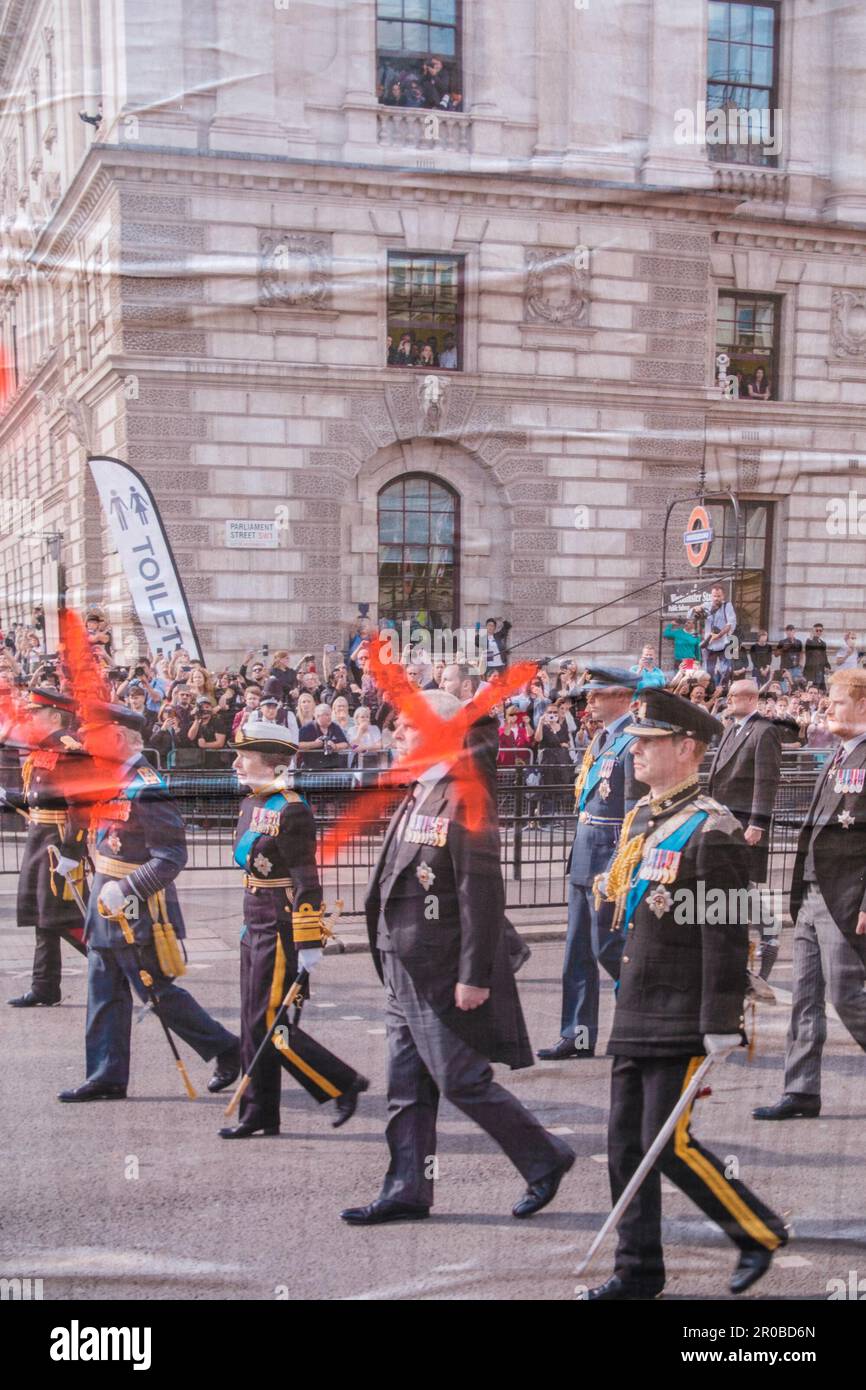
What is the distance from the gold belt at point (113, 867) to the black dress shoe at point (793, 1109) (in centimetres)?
206

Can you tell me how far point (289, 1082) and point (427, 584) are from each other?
166 centimetres

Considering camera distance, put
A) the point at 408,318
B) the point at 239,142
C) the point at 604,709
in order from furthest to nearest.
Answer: the point at 604,709, the point at 408,318, the point at 239,142

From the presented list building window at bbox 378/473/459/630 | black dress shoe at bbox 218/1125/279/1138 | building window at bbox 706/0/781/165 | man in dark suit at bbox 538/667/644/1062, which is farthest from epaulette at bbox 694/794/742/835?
building window at bbox 706/0/781/165

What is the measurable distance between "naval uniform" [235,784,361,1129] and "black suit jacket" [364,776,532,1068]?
1.38 ft

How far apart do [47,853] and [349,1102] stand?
1304 mm

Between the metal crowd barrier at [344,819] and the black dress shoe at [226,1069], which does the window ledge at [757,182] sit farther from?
the black dress shoe at [226,1069]

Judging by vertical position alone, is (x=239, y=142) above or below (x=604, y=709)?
above

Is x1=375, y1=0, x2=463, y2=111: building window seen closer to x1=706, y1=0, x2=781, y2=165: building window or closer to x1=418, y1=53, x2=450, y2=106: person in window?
x1=418, y1=53, x2=450, y2=106: person in window

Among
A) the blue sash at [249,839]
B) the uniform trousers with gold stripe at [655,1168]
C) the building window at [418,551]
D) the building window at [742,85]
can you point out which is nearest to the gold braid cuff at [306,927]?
the blue sash at [249,839]

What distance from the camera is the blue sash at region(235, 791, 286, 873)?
393 cm

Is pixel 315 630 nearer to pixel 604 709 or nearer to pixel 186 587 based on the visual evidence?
pixel 186 587

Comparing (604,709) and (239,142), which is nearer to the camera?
(239,142)

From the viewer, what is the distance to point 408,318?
3.27 metres
